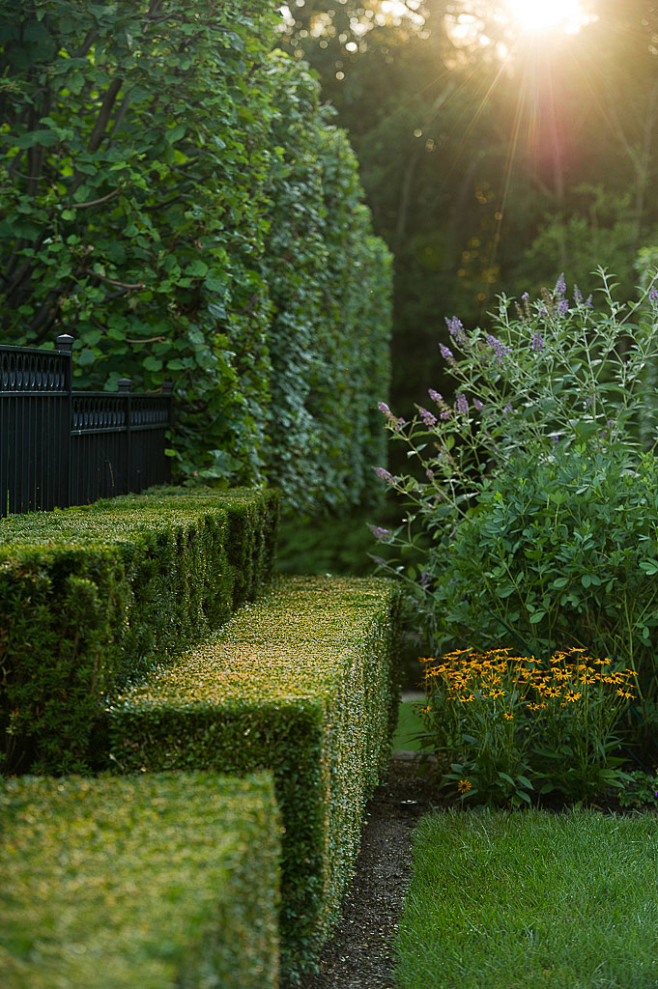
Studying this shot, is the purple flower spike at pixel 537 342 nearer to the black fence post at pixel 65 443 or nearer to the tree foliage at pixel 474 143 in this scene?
the black fence post at pixel 65 443

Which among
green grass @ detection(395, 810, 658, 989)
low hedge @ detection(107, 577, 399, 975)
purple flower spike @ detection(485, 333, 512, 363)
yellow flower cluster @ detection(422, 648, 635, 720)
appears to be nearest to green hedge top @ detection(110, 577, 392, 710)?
low hedge @ detection(107, 577, 399, 975)

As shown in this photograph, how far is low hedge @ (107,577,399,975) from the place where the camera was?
2.86 metres

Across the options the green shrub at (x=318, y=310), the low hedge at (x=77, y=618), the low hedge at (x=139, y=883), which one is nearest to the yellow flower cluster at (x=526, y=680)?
the low hedge at (x=77, y=618)

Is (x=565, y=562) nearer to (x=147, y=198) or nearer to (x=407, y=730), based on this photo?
(x=407, y=730)

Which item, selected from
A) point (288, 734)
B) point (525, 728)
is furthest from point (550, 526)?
point (288, 734)

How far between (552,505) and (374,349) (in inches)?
425

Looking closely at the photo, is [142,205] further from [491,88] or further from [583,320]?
[491,88]

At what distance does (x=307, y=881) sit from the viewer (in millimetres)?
2910

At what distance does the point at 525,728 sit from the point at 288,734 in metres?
2.46

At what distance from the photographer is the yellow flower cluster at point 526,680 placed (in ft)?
15.6

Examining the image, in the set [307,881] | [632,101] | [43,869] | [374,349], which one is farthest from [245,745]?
[632,101]

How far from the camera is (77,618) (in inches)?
116

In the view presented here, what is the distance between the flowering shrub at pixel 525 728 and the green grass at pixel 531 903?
0.18 metres

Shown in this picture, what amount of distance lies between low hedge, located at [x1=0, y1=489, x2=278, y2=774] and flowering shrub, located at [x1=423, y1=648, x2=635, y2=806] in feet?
5.14
